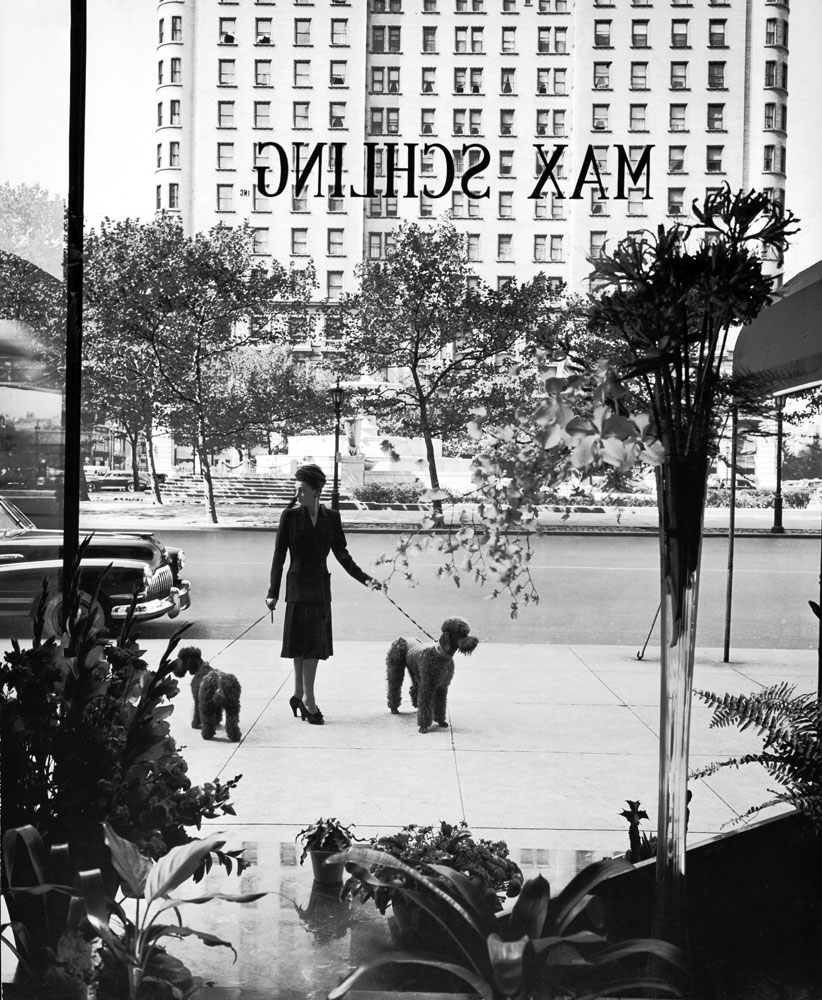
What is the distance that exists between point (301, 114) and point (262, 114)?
0.40 ft

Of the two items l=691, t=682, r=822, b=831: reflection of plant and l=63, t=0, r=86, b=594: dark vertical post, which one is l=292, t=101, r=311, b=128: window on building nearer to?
l=63, t=0, r=86, b=594: dark vertical post

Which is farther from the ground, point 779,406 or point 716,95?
point 716,95

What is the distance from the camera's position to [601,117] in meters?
2.94

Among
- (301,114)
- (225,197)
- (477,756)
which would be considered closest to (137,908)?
(477,756)

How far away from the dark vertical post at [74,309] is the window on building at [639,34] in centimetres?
147

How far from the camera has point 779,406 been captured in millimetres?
3156

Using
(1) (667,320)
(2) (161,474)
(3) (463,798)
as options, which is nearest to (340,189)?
(2) (161,474)

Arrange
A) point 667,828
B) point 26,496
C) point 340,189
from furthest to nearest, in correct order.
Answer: point 340,189 < point 26,496 < point 667,828

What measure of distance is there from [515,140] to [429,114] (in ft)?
0.84

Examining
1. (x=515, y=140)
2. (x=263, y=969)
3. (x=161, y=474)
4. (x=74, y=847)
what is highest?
(x=515, y=140)

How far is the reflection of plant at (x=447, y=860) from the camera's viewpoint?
7.63 feet

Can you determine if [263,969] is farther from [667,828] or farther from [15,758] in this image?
[667,828]

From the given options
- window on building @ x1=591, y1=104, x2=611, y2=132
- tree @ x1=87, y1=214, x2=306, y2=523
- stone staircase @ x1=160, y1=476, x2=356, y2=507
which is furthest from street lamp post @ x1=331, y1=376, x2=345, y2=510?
window on building @ x1=591, y1=104, x2=611, y2=132

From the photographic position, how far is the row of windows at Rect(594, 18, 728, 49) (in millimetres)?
2926
